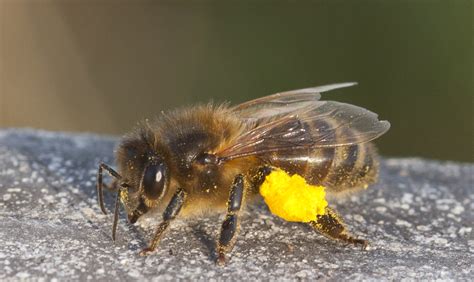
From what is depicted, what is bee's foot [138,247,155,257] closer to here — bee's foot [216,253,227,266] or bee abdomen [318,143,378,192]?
bee's foot [216,253,227,266]

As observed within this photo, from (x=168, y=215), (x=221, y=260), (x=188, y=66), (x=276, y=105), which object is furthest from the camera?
(x=188, y=66)

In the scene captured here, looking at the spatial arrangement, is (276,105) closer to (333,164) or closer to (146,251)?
(333,164)

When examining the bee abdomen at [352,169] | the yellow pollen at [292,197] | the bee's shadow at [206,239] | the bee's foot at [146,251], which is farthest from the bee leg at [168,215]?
the bee abdomen at [352,169]

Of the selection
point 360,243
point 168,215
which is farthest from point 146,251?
point 360,243

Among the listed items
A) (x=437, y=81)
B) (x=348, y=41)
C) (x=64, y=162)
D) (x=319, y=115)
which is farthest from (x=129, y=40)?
(x=319, y=115)

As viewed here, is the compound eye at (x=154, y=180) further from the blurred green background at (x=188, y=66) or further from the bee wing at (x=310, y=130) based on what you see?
the blurred green background at (x=188, y=66)
